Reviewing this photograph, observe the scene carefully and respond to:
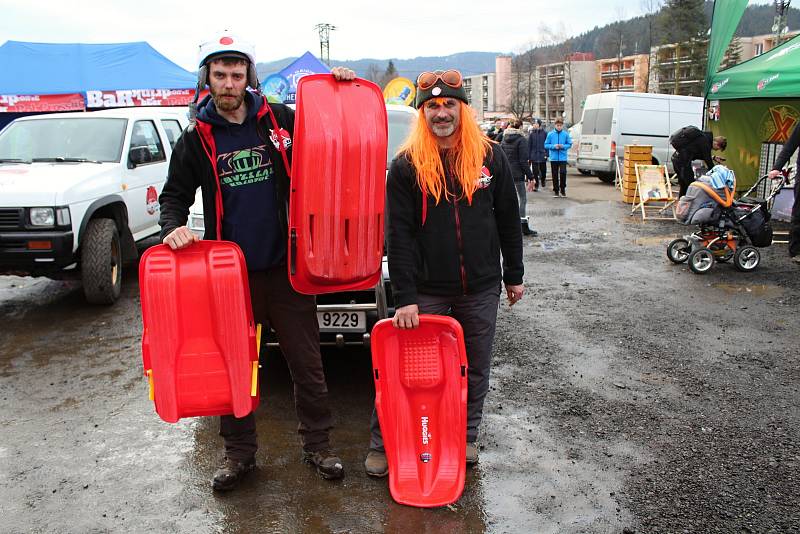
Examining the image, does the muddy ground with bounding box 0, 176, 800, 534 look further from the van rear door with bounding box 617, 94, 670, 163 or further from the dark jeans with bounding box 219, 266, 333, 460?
the van rear door with bounding box 617, 94, 670, 163

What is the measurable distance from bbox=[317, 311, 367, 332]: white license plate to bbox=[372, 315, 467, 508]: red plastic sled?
3.04 ft

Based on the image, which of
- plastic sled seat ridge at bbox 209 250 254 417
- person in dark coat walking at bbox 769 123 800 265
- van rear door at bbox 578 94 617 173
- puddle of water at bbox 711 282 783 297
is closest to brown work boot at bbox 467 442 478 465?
plastic sled seat ridge at bbox 209 250 254 417

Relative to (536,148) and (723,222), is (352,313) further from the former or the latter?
(536,148)

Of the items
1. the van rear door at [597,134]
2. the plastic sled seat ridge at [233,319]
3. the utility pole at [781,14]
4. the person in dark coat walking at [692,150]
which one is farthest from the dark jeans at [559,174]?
the plastic sled seat ridge at [233,319]

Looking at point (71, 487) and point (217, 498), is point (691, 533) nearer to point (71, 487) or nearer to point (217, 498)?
point (217, 498)

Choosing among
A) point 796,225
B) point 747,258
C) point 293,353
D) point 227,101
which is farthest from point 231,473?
point 796,225

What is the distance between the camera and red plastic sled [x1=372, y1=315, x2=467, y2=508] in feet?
10.8

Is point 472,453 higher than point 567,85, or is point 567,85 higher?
point 567,85

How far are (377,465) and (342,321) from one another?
1.09 meters

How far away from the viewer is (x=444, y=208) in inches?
128

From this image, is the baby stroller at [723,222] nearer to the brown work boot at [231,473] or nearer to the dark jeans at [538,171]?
the brown work boot at [231,473]

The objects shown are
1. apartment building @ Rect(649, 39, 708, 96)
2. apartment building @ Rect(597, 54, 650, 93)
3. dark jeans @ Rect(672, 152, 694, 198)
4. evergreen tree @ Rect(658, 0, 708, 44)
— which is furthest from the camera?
apartment building @ Rect(597, 54, 650, 93)

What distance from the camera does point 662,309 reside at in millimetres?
6602

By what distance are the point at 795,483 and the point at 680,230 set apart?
338 inches
